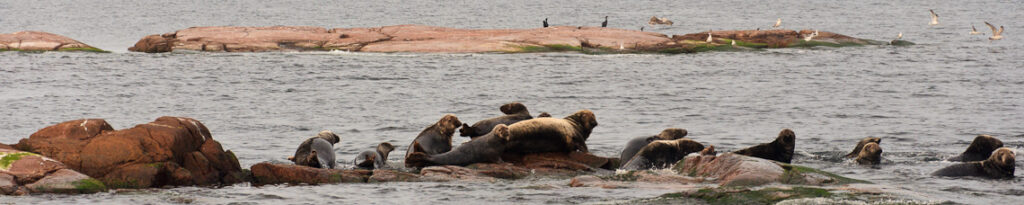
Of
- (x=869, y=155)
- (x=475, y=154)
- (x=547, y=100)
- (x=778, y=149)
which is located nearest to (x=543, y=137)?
(x=475, y=154)

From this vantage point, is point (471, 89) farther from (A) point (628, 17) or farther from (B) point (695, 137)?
(A) point (628, 17)

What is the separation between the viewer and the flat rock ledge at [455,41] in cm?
5756

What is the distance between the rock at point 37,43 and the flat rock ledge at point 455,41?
10.3 feet

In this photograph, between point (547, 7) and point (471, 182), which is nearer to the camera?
point (471, 182)

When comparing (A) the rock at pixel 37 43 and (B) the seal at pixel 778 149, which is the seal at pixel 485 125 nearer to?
(B) the seal at pixel 778 149

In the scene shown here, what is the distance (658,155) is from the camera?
19234 millimetres

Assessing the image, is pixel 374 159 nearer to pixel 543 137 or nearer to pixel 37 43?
pixel 543 137

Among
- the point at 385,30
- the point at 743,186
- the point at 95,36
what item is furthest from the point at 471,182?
the point at 95,36

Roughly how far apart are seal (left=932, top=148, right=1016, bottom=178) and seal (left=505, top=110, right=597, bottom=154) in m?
5.91

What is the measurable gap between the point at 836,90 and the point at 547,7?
11747 centimetres

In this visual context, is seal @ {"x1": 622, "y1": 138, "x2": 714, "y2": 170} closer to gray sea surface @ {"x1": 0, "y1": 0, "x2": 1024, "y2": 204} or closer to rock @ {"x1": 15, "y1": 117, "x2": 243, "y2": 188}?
gray sea surface @ {"x1": 0, "y1": 0, "x2": 1024, "y2": 204}

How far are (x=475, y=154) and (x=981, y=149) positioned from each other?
8868 mm

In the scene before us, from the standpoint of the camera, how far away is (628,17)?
129 m

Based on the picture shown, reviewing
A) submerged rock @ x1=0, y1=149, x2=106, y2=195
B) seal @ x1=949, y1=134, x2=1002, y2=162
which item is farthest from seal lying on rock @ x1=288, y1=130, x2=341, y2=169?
seal @ x1=949, y1=134, x2=1002, y2=162
